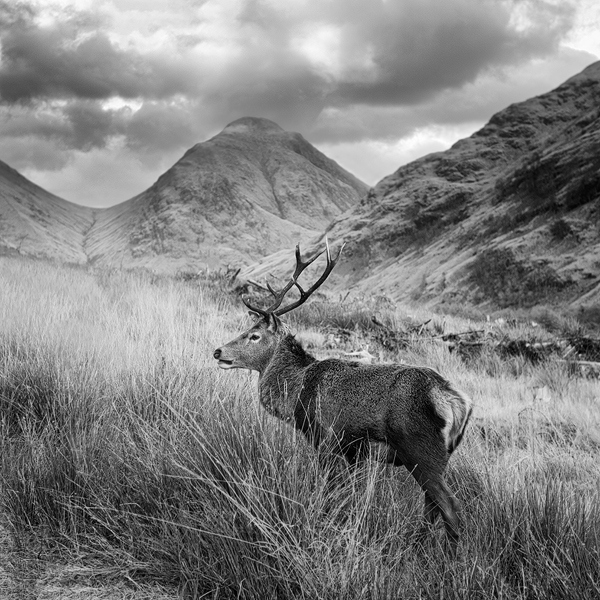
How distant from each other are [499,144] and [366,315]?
27.8m

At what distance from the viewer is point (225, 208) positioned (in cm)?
14088

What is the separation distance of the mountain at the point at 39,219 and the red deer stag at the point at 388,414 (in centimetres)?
9393

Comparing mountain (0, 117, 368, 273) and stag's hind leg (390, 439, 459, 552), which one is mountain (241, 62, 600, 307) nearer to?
stag's hind leg (390, 439, 459, 552)

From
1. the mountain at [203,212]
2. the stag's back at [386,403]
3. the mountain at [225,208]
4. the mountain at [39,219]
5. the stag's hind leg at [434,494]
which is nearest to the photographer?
the stag's hind leg at [434,494]

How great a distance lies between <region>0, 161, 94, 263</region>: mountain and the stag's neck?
93204 millimetres

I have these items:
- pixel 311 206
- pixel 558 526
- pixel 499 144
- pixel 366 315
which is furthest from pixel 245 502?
pixel 311 206

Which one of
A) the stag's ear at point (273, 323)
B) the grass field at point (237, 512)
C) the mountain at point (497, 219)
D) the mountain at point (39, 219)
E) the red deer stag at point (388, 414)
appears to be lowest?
the grass field at point (237, 512)

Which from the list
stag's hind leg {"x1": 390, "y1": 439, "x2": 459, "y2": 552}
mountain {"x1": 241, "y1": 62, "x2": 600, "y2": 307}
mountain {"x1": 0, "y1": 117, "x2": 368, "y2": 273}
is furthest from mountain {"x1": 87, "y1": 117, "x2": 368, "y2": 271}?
stag's hind leg {"x1": 390, "y1": 439, "x2": 459, "y2": 552}

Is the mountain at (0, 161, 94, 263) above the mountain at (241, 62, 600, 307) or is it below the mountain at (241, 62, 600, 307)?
above

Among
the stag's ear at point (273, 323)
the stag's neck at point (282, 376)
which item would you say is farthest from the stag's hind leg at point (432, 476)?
the stag's ear at point (273, 323)

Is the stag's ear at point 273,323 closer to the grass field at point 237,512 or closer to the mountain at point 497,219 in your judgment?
the grass field at point 237,512

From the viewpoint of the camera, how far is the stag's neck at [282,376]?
163 inches

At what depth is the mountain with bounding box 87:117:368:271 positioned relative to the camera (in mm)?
122188

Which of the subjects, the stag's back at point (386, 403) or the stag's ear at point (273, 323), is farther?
the stag's ear at point (273, 323)
